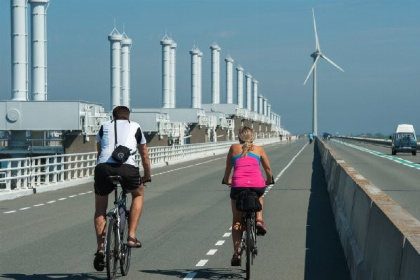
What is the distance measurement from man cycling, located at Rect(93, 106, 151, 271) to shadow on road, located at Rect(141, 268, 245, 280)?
958mm

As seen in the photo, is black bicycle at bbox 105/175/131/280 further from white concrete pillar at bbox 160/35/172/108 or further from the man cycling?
white concrete pillar at bbox 160/35/172/108

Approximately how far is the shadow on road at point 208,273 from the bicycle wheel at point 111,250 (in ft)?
3.59

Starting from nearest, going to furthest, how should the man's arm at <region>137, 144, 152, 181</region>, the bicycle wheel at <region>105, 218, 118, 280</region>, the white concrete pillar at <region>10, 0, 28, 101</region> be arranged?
the bicycle wheel at <region>105, 218, 118, 280</region> < the man's arm at <region>137, 144, 152, 181</region> < the white concrete pillar at <region>10, 0, 28, 101</region>

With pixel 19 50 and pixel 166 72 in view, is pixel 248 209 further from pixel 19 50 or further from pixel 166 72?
pixel 166 72

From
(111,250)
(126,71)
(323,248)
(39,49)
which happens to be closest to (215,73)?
(126,71)

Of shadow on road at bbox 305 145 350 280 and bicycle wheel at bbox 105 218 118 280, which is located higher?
bicycle wheel at bbox 105 218 118 280

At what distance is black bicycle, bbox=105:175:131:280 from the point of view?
31.6 feet

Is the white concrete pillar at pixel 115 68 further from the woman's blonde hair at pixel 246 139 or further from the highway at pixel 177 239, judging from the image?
the woman's blonde hair at pixel 246 139

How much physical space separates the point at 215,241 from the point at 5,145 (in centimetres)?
3956

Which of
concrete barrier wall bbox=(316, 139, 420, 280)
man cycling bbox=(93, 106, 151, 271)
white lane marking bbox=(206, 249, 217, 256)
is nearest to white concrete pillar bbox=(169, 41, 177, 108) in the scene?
white lane marking bbox=(206, 249, 217, 256)

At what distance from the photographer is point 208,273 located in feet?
36.2

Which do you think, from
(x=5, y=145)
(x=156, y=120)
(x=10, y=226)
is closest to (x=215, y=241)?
(x=10, y=226)

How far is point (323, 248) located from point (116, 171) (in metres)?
4.88

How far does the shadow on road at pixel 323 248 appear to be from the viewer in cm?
1115
